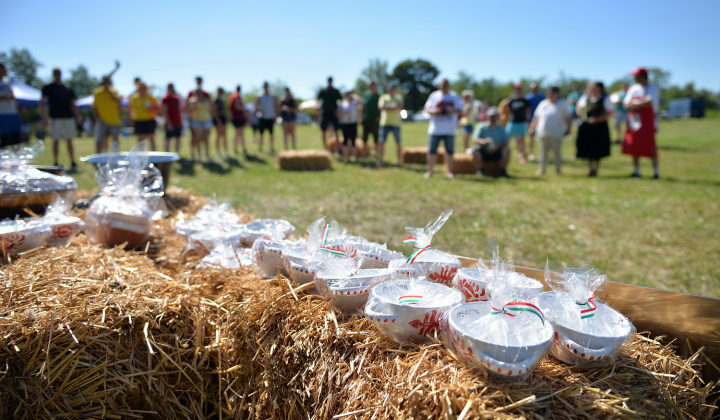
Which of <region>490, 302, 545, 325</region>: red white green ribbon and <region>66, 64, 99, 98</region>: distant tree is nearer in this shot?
<region>490, 302, 545, 325</region>: red white green ribbon

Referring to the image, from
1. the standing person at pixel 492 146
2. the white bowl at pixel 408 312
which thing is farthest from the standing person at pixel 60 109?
the white bowl at pixel 408 312

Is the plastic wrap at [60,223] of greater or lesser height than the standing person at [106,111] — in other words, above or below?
below

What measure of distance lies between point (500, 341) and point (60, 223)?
2694 millimetres

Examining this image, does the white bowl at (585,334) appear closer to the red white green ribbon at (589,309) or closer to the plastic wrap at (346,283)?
the red white green ribbon at (589,309)

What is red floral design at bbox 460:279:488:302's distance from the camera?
1.69 metres

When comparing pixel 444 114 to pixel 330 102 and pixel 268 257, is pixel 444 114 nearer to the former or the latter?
pixel 330 102

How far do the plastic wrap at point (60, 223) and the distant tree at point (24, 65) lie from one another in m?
67.9

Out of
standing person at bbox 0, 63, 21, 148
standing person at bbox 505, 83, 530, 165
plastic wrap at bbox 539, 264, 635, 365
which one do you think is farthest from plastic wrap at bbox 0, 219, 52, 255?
standing person at bbox 505, 83, 530, 165

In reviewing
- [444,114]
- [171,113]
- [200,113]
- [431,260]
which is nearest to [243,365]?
[431,260]

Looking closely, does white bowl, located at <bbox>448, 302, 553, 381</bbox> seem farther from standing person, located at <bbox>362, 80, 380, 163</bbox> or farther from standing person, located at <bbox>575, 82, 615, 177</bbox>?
standing person, located at <bbox>362, 80, 380, 163</bbox>

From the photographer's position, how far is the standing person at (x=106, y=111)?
8.91m

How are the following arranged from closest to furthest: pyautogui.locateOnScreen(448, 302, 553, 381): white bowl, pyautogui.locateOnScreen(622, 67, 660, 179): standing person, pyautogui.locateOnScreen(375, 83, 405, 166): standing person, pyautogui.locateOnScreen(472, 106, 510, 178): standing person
Result: pyautogui.locateOnScreen(448, 302, 553, 381): white bowl < pyautogui.locateOnScreen(622, 67, 660, 179): standing person < pyautogui.locateOnScreen(472, 106, 510, 178): standing person < pyautogui.locateOnScreen(375, 83, 405, 166): standing person

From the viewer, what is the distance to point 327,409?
143 centimetres

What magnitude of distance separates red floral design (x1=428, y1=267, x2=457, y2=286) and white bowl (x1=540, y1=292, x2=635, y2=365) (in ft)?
1.55
